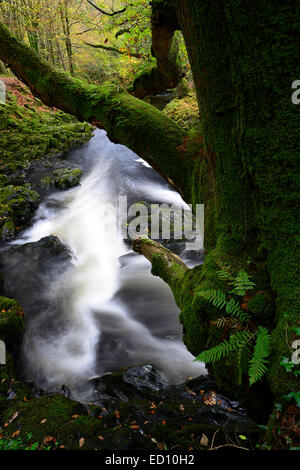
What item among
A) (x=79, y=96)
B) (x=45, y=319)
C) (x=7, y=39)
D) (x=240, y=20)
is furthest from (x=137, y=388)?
(x=7, y=39)

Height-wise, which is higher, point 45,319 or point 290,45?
point 290,45

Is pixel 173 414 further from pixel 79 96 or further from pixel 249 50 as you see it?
pixel 79 96

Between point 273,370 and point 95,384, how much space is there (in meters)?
3.72

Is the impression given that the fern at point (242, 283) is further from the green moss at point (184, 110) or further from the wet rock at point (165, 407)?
the green moss at point (184, 110)

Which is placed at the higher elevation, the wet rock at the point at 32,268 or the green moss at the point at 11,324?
the wet rock at the point at 32,268

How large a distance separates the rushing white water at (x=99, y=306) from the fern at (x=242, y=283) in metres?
3.40

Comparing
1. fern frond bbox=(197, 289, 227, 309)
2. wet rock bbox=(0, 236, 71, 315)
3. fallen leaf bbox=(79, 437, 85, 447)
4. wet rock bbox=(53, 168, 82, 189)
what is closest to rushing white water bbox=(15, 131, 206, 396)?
wet rock bbox=(0, 236, 71, 315)

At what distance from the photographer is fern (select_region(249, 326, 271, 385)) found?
1.62 meters

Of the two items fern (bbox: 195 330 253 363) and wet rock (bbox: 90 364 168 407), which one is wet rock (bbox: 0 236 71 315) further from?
fern (bbox: 195 330 253 363)

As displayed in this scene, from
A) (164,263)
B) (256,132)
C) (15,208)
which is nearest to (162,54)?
(256,132)

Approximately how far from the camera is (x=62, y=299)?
661cm

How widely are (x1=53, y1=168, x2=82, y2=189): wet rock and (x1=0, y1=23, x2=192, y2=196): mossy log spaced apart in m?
7.90

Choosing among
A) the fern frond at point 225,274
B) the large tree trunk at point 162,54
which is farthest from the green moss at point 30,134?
the fern frond at point 225,274

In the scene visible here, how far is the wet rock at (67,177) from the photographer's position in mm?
11345
